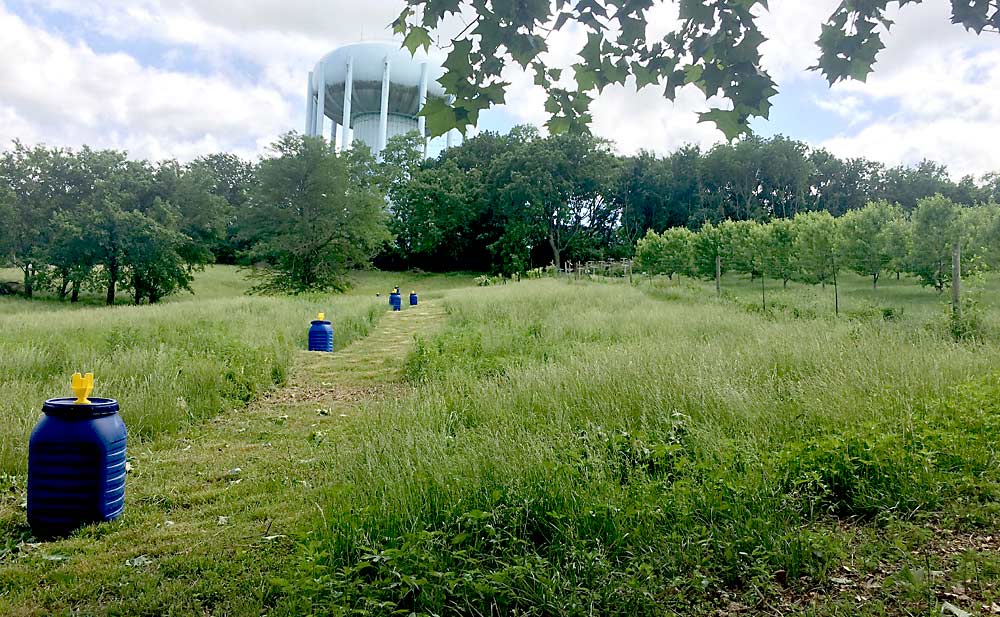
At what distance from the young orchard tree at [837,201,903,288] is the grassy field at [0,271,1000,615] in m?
22.0

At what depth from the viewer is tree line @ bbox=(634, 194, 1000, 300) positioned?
22.2 meters

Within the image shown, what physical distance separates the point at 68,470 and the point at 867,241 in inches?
1207

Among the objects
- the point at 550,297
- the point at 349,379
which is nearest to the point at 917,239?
the point at 550,297

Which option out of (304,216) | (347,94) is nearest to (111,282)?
(304,216)

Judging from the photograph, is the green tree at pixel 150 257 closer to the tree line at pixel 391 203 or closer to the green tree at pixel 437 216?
the tree line at pixel 391 203

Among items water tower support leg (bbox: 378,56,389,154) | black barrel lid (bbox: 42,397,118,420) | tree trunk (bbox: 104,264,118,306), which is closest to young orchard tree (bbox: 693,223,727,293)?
water tower support leg (bbox: 378,56,389,154)

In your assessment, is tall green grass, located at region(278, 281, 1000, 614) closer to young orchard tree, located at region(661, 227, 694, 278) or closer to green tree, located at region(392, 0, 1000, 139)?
green tree, located at region(392, 0, 1000, 139)

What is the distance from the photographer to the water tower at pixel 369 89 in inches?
2064

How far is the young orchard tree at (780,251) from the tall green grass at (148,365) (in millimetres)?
22060

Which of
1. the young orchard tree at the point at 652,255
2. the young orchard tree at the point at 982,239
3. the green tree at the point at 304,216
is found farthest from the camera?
the young orchard tree at the point at 652,255

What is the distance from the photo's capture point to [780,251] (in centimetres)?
2842

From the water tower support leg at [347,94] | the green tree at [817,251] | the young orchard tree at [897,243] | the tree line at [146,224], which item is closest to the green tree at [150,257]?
the tree line at [146,224]

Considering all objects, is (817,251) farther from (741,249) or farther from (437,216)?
(437,216)

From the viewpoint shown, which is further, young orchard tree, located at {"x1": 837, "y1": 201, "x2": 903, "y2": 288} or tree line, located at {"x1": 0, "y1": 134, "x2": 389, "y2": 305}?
tree line, located at {"x1": 0, "y1": 134, "x2": 389, "y2": 305}
